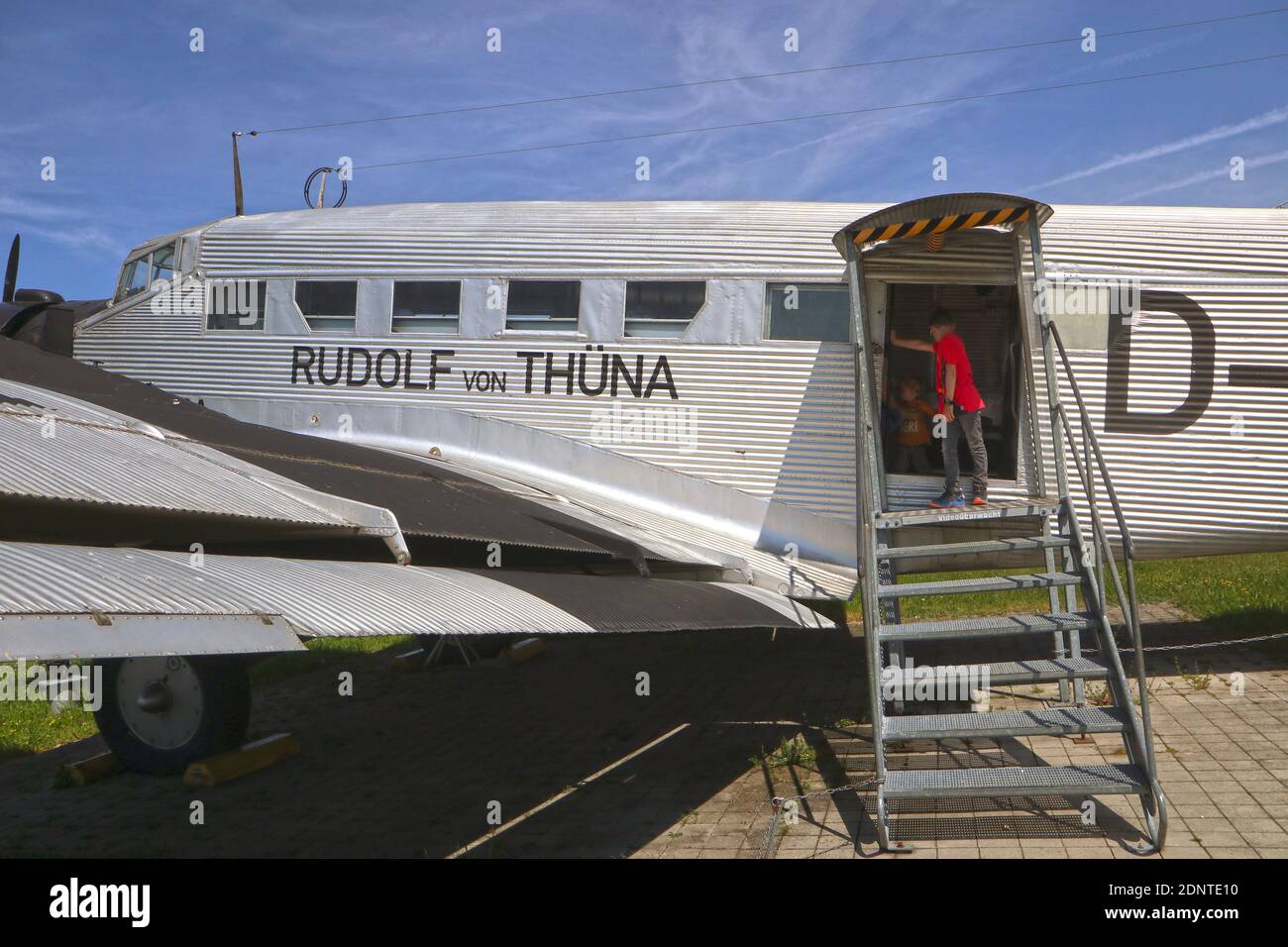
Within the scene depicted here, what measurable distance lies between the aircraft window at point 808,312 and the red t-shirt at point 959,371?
682mm

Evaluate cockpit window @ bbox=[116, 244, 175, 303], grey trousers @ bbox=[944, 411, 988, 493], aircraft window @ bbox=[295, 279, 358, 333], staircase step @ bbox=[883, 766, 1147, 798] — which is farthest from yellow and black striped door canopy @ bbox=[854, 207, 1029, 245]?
cockpit window @ bbox=[116, 244, 175, 303]

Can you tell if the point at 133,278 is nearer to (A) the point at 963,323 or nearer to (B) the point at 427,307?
(B) the point at 427,307

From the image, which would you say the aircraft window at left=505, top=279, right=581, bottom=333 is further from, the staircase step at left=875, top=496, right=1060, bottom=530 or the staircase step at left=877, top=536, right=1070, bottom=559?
the staircase step at left=877, top=536, right=1070, bottom=559

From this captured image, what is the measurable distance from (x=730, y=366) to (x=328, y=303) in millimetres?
3434

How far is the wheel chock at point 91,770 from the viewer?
22.2ft

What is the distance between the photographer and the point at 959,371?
23.4ft

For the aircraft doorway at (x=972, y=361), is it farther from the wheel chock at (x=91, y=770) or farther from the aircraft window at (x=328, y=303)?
the wheel chock at (x=91, y=770)

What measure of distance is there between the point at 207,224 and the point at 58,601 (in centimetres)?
801

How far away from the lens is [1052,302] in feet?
23.6

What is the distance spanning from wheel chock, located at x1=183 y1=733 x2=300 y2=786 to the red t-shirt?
524cm

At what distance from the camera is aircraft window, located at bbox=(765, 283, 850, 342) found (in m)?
7.45

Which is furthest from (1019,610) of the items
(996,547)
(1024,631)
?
(1024,631)
